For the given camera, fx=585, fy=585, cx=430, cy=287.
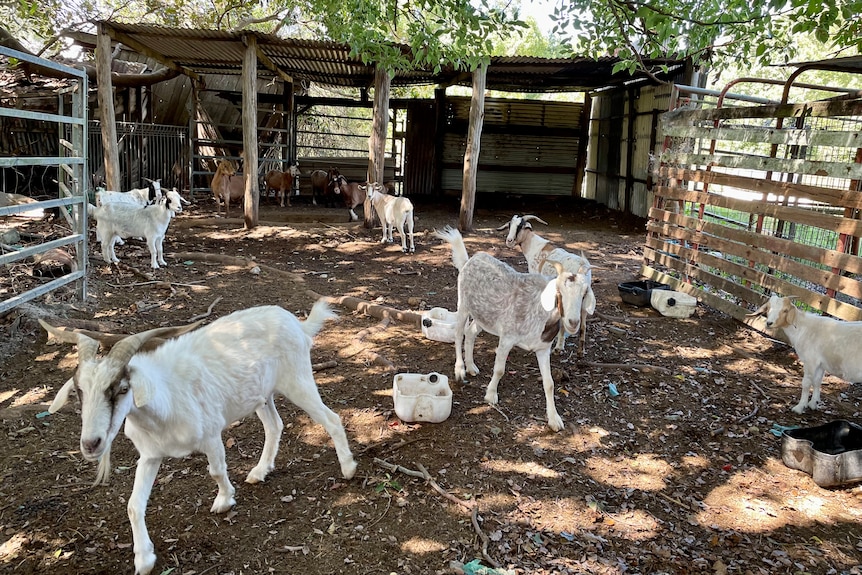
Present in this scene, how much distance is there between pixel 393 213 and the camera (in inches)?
417

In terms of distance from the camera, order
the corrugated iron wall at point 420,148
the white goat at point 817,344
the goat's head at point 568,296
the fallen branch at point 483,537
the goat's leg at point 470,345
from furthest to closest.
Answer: the corrugated iron wall at point 420,148
the goat's leg at point 470,345
the white goat at point 817,344
the goat's head at point 568,296
the fallen branch at point 483,537

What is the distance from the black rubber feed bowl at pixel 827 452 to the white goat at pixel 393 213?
23.0 ft

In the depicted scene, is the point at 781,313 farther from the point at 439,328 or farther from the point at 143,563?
the point at 143,563

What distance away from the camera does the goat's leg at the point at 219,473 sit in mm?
3029

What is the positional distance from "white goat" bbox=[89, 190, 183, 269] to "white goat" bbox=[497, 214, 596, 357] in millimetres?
5047

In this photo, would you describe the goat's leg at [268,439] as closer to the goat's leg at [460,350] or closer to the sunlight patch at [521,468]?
the sunlight patch at [521,468]

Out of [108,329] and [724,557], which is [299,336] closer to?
[724,557]

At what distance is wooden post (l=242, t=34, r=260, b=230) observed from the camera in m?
10.9

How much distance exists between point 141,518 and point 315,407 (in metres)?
1.06

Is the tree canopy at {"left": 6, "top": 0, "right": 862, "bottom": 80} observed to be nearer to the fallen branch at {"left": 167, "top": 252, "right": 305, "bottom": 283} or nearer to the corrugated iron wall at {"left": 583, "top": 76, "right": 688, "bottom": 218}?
the fallen branch at {"left": 167, "top": 252, "right": 305, "bottom": 283}

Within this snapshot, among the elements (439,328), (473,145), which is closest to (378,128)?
(473,145)

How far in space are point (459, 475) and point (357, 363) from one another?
76.2 inches

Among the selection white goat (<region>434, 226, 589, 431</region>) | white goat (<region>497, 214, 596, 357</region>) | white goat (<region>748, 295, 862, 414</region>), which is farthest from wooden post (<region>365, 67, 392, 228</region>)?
white goat (<region>748, 295, 862, 414</region>)

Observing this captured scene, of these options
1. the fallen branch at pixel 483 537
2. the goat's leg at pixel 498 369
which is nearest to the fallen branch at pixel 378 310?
the goat's leg at pixel 498 369
